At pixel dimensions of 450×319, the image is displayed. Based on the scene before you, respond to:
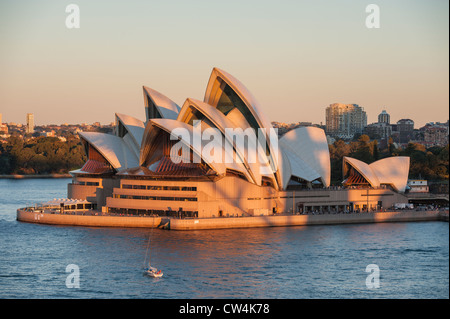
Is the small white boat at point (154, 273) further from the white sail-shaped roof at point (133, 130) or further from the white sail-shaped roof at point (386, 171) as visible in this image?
the white sail-shaped roof at point (386, 171)

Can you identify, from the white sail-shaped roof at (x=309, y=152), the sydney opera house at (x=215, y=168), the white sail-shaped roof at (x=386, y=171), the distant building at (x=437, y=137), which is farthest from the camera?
the distant building at (x=437, y=137)

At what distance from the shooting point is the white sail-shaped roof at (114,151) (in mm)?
61644

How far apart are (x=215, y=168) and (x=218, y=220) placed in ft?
12.9

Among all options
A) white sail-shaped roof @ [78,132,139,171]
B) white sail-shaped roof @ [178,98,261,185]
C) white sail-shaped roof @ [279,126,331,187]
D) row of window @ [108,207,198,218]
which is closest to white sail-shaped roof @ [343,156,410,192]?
white sail-shaped roof @ [279,126,331,187]

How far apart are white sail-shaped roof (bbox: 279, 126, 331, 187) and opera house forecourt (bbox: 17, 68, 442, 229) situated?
5.1 inches

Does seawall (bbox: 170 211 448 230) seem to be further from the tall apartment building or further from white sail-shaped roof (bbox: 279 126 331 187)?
the tall apartment building

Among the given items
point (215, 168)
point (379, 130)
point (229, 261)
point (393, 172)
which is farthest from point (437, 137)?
point (229, 261)

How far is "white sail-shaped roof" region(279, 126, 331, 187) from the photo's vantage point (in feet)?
201

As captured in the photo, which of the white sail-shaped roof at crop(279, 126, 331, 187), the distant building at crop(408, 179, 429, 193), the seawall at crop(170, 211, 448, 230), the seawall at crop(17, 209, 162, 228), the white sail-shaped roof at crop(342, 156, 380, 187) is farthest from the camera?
the distant building at crop(408, 179, 429, 193)

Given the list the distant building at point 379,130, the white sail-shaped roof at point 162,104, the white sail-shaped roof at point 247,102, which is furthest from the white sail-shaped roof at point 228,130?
the distant building at point 379,130

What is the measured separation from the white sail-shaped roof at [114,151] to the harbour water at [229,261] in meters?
10.5

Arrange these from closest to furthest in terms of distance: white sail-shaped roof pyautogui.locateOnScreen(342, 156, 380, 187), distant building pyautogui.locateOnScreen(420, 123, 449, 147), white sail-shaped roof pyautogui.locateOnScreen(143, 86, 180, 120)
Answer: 1. white sail-shaped roof pyautogui.locateOnScreen(143, 86, 180, 120)
2. white sail-shaped roof pyautogui.locateOnScreen(342, 156, 380, 187)
3. distant building pyautogui.locateOnScreen(420, 123, 449, 147)

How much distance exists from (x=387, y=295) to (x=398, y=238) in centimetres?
1557

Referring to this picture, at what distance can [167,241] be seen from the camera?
4512cm
